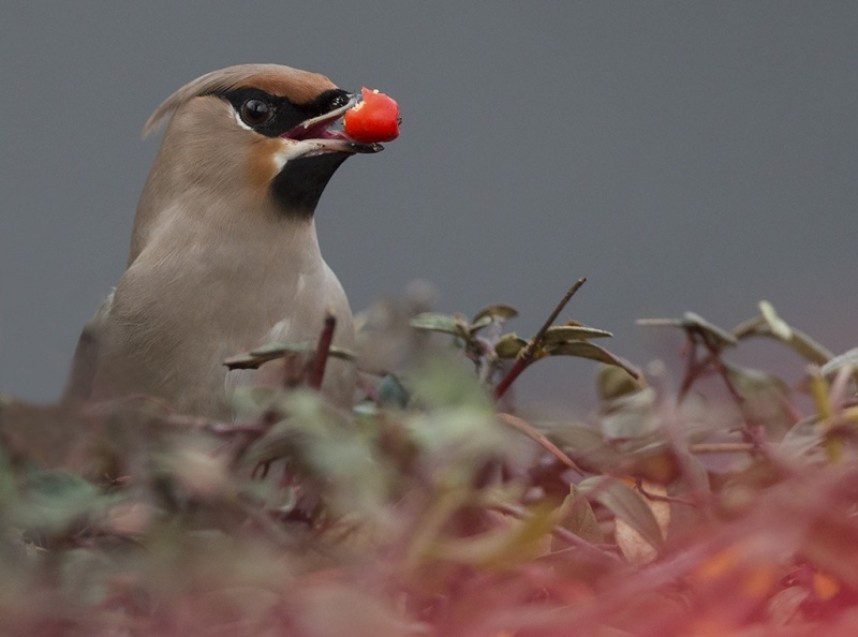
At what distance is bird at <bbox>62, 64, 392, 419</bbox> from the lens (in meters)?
1.00

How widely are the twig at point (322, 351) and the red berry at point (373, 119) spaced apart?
1.89ft

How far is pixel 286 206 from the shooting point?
3.70ft

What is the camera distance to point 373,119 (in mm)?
988

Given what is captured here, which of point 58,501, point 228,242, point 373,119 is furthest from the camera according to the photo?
point 228,242

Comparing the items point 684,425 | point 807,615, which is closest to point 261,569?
point 807,615

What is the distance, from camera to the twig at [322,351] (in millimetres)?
392

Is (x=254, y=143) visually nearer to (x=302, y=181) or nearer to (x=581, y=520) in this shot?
(x=302, y=181)

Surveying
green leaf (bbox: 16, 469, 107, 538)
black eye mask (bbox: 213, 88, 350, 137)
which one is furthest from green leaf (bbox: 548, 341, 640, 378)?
black eye mask (bbox: 213, 88, 350, 137)

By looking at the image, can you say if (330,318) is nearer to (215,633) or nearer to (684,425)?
(215,633)

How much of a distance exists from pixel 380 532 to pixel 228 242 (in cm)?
73

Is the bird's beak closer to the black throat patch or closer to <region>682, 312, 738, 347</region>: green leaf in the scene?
the black throat patch

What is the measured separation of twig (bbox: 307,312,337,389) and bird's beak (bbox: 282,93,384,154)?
636mm

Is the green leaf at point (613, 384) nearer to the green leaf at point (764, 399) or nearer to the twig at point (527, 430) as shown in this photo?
the green leaf at point (764, 399)

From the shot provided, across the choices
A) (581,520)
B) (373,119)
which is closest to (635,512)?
(581,520)
